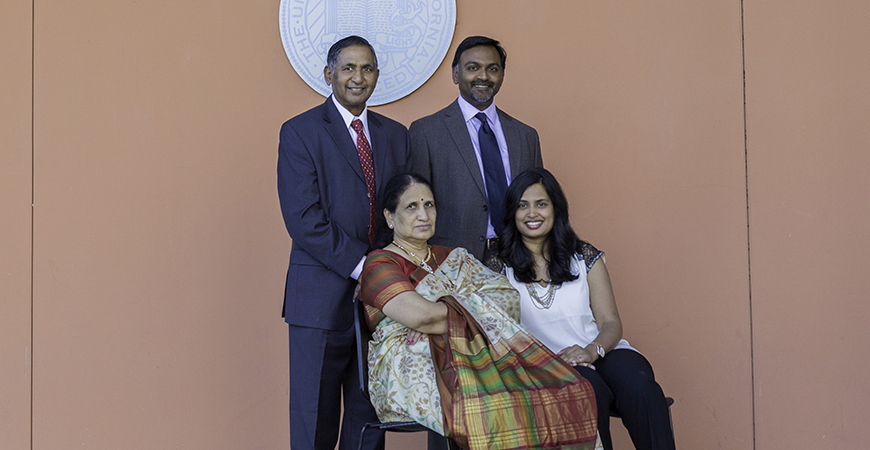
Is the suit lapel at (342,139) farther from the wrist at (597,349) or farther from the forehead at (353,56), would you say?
the wrist at (597,349)

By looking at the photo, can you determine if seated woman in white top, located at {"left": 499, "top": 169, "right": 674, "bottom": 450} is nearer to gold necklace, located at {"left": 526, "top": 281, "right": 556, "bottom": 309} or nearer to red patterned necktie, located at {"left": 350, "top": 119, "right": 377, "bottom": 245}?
gold necklace, located at {"left": 526, "top": 281, "right": 556, "bottom": 309}

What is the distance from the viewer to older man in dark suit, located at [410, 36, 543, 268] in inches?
105

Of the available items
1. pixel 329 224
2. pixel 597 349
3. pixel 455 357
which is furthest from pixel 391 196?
pixel 597 349

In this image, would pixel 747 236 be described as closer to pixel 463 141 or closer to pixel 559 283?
pixel 559 283

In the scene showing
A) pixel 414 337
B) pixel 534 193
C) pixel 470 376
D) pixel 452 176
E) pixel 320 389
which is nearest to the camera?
pixel 470 376

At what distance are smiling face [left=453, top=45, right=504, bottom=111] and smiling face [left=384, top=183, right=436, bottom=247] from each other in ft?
1.83

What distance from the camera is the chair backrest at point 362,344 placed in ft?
7.14

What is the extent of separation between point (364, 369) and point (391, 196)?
1.87ft

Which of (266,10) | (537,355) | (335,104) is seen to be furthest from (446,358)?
(266,10)

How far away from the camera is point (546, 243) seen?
2.60 meters

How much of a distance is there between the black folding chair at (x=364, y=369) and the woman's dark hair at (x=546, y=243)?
0.60 meters

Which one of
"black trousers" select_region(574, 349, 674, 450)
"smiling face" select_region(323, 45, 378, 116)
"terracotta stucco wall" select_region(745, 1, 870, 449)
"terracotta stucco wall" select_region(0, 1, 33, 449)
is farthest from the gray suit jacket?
"terracotta stucco wall" select_region(0, 1, 33, 449)

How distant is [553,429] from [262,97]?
6.60 feet

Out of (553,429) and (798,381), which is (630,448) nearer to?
(798,381)
